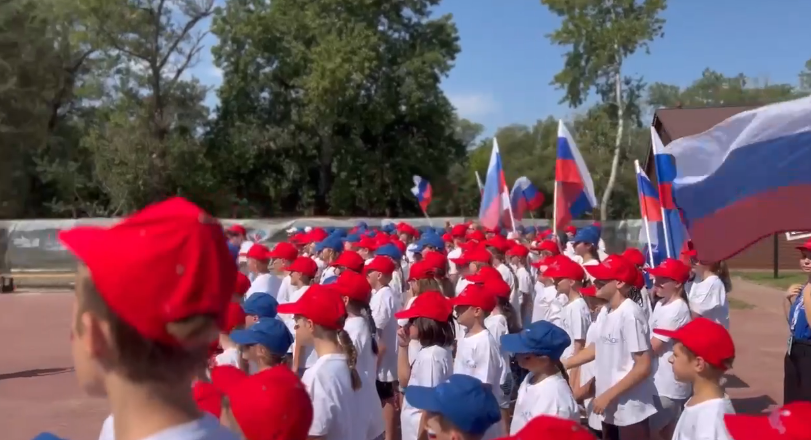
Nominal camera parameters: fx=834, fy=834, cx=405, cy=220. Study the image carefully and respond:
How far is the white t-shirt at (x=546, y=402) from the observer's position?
14.6 ft

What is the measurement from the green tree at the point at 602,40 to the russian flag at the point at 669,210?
30884 millimetres

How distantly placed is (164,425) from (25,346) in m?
12.9

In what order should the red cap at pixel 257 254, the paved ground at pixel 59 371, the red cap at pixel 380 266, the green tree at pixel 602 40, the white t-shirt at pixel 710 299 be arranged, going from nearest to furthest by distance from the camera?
the red cap at pixel 380 266 → the white t-shirt at pixel 710 299 → the paved ground at pixel 59 371 → the red cap at pixel 257 254 → the green tree at pixel 602 40

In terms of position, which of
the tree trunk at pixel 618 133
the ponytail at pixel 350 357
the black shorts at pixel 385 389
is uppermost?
the tree trunk at pixel 618 133

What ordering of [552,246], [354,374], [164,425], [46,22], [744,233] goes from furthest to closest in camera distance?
[46,22] → [552,246] → [744,233] → [354,374] → [164,425]

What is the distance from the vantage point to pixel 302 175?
4147 cm

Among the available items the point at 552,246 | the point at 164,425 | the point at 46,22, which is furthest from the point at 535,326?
the point at 46,22

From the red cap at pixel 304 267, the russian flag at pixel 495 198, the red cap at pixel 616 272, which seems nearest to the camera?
the red cap at pixel 616 272

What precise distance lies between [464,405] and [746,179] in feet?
7.92

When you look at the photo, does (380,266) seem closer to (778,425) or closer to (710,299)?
(710,299)

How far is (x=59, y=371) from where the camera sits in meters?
11.0

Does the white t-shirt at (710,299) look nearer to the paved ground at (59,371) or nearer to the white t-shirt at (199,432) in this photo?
the paved ground at (59,371)

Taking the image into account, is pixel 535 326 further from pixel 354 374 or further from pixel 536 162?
pixel 536 162

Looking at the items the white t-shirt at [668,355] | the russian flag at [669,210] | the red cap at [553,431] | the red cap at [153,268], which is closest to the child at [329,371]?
the red cap at [553,431]
